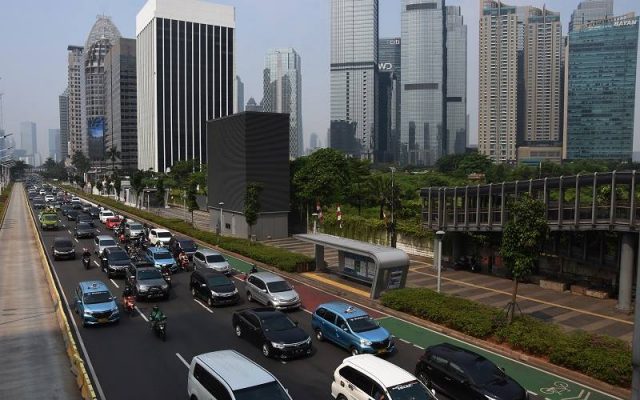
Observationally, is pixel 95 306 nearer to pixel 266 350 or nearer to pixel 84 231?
pixel 266 350

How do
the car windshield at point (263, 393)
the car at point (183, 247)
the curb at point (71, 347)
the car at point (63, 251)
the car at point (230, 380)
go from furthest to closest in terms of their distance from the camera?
the car at point (183, 247)
the car at point (63, 251)
the curb at point (71, 347)
the car at point (230, 380)
the car windshield at point (263, 393)

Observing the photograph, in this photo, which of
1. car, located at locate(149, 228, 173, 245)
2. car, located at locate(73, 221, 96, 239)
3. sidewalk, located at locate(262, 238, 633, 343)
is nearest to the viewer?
sidewalk, located at locate(262, 238, 633, 343)

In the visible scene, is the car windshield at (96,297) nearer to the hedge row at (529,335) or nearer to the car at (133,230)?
the hedge row at (529,335)

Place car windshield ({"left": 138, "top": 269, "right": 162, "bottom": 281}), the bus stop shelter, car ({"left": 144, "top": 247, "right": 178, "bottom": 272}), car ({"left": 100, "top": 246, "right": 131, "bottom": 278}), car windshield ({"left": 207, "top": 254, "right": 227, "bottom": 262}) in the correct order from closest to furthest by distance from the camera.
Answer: the bus stop shelter
car windshield ({"left": 138, "top": 269, "right": 162, "bottom": 281})
car ({"left": 100, "top": 246, "right": 131, "bottom": 278})
car ({"left": 144, "top": 247, "right": 178, "bottom": 272})
car windshield ({"left": 207, "top": 254, "right": 227, "bottom": 262})

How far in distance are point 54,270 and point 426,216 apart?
81.8ft

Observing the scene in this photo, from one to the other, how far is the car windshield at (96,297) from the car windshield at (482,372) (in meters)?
15.4

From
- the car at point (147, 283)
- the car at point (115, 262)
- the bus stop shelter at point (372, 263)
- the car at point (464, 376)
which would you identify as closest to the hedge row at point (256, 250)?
the bus stop shelter at point (372, 263)

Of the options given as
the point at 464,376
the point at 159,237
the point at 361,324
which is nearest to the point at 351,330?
the point at 361,324

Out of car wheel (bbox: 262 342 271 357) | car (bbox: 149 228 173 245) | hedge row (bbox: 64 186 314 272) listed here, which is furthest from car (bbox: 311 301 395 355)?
car (bbox: 149 228 173 245)

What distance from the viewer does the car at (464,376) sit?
47.7ft

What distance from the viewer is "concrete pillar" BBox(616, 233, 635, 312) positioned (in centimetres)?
2547

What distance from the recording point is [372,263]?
30.2 metres

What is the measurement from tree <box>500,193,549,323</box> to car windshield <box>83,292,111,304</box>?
1649 cm

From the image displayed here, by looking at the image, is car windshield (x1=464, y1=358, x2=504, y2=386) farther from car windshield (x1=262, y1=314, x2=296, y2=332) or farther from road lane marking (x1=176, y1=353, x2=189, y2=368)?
road lane marking (x1=176, y1=353, x2=189, y2=368)
